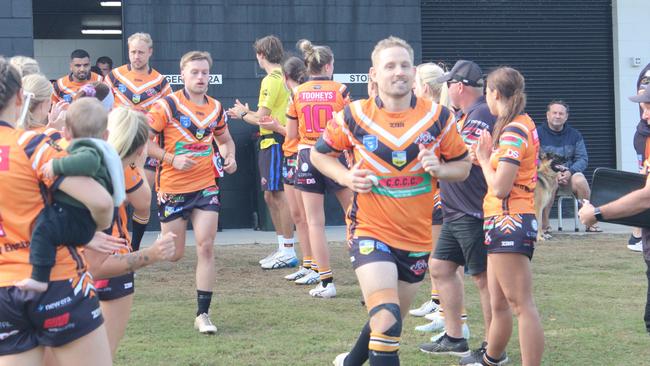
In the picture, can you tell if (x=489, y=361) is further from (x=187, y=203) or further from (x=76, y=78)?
(x=76, y=78)

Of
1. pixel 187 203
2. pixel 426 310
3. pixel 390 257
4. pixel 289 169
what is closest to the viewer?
pixel 390 257

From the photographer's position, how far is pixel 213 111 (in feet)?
26.6

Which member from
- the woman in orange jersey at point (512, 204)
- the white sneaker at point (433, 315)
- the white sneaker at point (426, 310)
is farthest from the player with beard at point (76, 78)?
the woman in orange jersey at point (512, 204)

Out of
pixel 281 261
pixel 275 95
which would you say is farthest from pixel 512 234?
pixel 281 261

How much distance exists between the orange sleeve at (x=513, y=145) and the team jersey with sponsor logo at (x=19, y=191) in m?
2.74

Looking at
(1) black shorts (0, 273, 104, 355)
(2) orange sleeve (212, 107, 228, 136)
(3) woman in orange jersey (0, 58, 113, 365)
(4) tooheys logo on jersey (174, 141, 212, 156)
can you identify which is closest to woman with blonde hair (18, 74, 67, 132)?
(3) woman in orange jersey (0, 58, 113, 365)

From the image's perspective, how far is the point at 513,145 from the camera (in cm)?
555

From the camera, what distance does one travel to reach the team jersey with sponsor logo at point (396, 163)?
533cm

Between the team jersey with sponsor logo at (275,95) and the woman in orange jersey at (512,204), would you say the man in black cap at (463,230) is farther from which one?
the team jersey with sponsor logo at (275,95)

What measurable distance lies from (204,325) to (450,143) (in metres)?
2.86

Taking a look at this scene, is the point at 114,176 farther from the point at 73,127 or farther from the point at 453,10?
the point at 453,10

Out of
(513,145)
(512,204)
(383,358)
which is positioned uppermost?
(513,145)

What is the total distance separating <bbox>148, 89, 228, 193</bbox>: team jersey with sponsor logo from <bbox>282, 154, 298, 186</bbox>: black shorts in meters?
1.66

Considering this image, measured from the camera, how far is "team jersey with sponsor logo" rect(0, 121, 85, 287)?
371 cm
